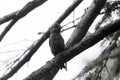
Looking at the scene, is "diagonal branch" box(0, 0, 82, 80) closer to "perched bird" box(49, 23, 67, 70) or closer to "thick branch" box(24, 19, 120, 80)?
"perched bird" box(49, 23, 67, 70)

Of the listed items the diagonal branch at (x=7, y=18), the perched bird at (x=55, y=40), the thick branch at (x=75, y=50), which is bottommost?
the thick branch at (x=75, y=50)

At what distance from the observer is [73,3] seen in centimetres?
221

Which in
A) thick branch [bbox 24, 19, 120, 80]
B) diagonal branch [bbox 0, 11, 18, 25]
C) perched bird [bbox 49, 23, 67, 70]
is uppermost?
diagonal branch [bbox 0, 11, 18, 25]

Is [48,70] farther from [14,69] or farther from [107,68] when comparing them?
[107,68]

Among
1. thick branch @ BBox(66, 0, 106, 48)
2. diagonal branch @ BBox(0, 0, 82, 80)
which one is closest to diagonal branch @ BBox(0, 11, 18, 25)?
diagonal branch @ BBox(0, 0, 82, 80)

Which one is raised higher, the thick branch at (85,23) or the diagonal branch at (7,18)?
the diagonal branch at (7,18)

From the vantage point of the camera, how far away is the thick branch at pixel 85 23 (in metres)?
1.81

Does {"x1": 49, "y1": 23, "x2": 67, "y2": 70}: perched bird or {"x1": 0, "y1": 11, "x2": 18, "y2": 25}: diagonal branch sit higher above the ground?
{"x1": 0, "y1": 11, "x2": 18, "y2": 25}: diagonal branch

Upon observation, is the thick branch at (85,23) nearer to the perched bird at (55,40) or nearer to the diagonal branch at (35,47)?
the perched bird at (55,40)

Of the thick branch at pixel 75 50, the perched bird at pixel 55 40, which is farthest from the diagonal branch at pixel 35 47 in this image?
the thick branch at pixel 75 50

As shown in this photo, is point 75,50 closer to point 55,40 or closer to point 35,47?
point 55,40

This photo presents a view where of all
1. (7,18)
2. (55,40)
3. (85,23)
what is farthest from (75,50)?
(7,18)

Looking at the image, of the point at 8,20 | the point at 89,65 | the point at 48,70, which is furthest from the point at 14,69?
the point at 89,65

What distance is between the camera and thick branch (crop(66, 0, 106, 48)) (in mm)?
1811
